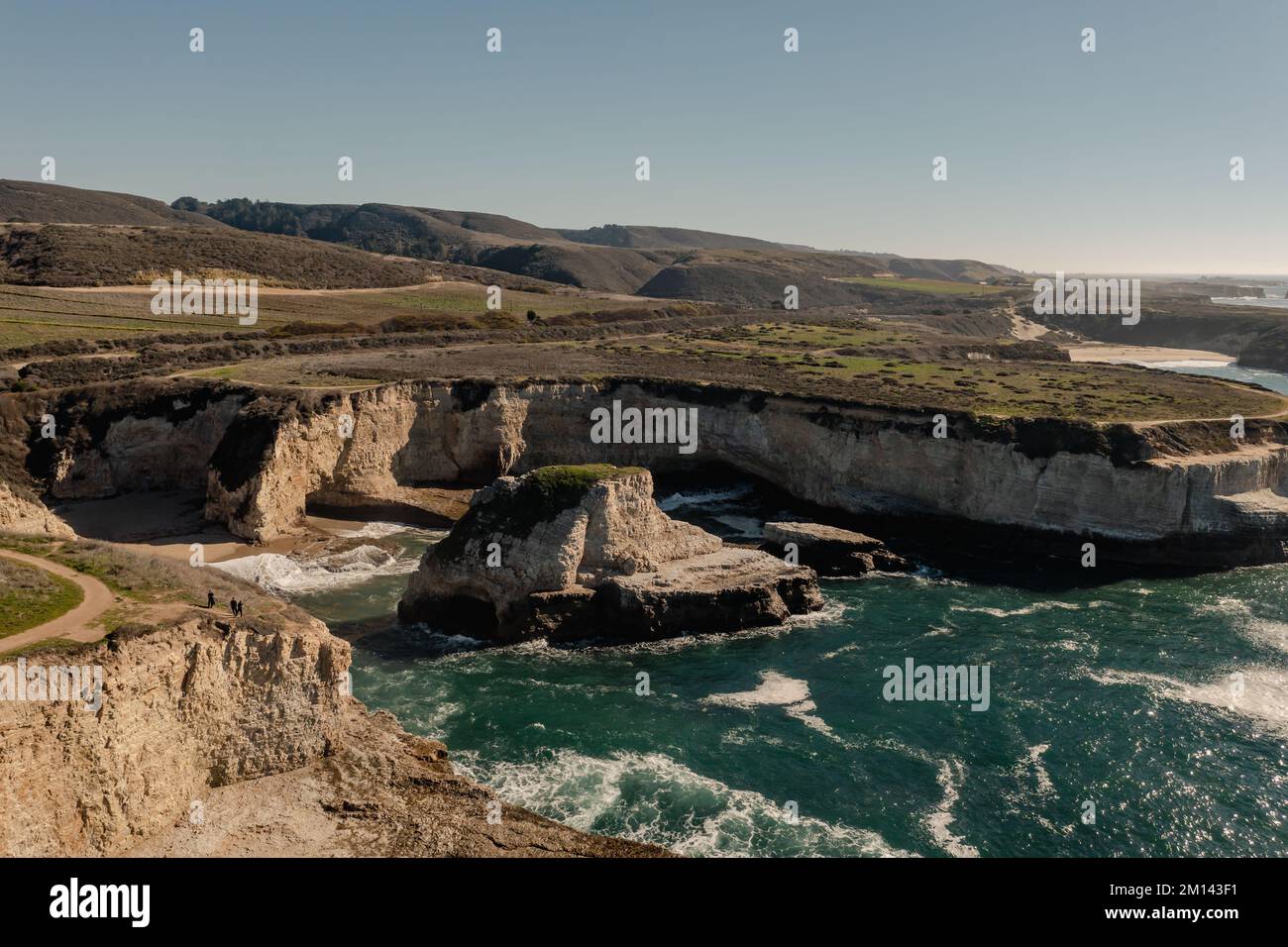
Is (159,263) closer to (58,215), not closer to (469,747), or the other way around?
(58,215)

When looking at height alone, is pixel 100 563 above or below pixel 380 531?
above

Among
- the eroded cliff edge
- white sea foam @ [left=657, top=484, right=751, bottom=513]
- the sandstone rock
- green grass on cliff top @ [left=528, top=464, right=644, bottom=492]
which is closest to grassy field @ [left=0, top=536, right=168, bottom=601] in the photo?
the eroded cliff edge

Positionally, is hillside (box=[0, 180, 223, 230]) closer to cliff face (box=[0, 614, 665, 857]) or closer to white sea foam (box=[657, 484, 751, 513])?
white sea foam (box=[657, 484, 751, 513])

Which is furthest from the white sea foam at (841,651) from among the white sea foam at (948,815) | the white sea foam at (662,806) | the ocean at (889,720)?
the white sea foam at (662,806)

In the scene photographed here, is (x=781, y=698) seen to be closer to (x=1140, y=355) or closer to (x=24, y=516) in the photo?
(x=24, y=516)

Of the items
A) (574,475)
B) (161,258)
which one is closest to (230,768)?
(574,475)

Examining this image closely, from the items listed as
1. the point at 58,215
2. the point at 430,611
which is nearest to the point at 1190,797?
the point at 430,611
